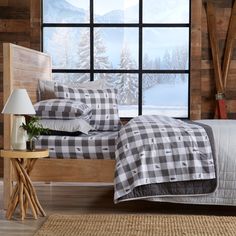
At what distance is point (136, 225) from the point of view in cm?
349

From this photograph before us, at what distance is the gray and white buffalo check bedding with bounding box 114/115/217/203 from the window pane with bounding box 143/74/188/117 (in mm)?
2116

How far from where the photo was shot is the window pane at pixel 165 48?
5.87 meters

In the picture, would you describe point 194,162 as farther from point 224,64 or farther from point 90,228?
point 224,64

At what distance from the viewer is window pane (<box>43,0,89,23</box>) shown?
5.91 m

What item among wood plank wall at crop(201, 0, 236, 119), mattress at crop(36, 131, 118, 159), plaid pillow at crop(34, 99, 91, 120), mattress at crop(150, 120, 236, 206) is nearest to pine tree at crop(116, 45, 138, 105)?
wood plank wall at crop(201, 0, 236, 119)

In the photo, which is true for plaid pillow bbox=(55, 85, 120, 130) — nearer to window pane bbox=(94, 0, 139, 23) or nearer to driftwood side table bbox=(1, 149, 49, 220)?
driftwood side table bbox=(1, 149, 49, 220)

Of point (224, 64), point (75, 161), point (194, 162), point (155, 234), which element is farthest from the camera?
point (224, 64)

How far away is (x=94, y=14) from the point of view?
5.91 m

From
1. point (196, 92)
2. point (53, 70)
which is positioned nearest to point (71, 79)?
point (53, 70)

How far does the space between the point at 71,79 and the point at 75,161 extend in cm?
207

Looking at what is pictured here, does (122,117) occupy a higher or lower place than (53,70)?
lower

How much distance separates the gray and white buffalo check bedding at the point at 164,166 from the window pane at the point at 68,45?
235 centimetres

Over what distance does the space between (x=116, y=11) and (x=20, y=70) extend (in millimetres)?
1930

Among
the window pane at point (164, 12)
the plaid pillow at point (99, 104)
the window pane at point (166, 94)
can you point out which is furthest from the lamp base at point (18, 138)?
the window pane at point (164, 12)
